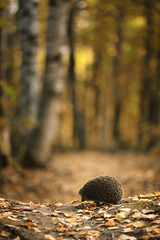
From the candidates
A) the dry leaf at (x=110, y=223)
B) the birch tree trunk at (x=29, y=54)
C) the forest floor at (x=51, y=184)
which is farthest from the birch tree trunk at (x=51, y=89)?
the dry leaf at (x=110, y=223)

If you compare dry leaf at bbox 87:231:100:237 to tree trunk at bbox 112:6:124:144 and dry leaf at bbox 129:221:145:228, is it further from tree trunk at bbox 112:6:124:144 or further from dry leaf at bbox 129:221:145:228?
A: tree trunk at bbox 112:6:124:144

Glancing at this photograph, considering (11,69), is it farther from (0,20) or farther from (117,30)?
(0,20)

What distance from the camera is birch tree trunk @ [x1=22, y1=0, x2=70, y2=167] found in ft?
26.5

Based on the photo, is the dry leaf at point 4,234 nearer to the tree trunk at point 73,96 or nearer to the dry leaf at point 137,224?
the dry leaf at point 137,224

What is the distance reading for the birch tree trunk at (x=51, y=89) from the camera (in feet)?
26.5

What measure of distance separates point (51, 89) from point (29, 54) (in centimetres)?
136

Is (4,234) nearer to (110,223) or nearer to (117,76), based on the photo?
(110,223)

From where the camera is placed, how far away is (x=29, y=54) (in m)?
8.49

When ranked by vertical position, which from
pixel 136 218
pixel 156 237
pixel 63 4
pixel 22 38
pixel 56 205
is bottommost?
pixel 156 237

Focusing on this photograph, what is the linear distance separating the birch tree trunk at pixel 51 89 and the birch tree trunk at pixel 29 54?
1.61ft

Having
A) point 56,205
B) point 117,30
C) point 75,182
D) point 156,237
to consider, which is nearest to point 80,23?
point 117,30

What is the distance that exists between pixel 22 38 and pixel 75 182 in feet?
16.5

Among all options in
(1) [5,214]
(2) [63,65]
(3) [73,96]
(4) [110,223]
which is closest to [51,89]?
(2) [63,65]

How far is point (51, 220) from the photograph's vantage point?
3.18 meters
